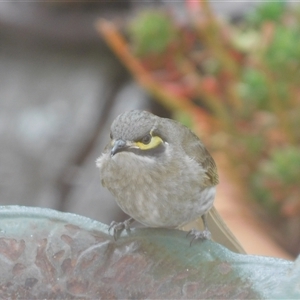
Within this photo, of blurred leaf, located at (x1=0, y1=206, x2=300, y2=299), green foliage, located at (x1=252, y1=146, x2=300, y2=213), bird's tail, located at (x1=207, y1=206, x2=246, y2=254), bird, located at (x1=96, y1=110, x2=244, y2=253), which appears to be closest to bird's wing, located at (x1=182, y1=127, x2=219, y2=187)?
bird, located at (x1=96, y1=110, x2=244, y2=253)

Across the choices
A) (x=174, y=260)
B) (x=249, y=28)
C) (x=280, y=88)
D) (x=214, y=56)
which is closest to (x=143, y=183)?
(x=174, y=260)

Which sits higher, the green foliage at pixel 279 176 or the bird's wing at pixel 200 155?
the bird's wing at pixel 200 155

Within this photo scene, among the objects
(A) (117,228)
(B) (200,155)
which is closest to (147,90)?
(B) (200,155)

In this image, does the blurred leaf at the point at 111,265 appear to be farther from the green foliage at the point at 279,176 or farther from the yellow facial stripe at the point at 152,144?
the green foliage at the point at 279,176

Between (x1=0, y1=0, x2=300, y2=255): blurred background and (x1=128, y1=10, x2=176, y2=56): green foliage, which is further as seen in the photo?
(x1=128, y1=10, x2=176, y2=56): green foliage

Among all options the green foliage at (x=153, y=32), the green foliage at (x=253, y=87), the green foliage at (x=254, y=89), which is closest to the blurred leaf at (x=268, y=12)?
the green foliage at (x=253, y=87)

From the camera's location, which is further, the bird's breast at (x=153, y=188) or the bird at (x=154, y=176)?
the bird's breast at (x=153, y=188)

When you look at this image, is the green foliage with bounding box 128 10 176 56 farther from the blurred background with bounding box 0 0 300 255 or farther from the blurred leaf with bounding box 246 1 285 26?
the blurred leaf with bounding box 246 1 285 26

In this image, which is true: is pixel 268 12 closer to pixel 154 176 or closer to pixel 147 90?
pixel 147 90
